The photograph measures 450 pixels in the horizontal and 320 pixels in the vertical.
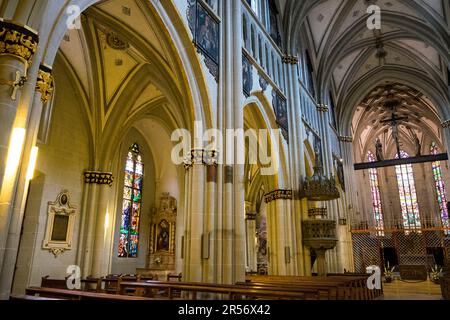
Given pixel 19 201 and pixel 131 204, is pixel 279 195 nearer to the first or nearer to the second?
pixel 131 204

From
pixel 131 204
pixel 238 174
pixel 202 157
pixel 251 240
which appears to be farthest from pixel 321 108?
pixel 202 157

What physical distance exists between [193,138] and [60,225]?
6442 millimetres

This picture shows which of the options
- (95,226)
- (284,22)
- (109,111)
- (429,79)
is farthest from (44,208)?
(429,79)

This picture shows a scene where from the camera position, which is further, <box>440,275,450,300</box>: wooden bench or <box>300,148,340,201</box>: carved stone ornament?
<box>300,148,340,201</box>: carved stone ornament

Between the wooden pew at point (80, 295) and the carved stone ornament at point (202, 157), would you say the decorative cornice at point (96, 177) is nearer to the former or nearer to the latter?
the carved stone ornament at point (202, 157)

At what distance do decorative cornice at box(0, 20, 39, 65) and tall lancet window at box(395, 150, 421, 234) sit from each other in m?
35.5

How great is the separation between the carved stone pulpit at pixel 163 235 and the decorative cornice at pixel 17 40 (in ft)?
47.4

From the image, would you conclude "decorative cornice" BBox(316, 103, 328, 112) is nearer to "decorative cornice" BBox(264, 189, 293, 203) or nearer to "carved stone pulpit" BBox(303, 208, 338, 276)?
"decorative cornice" BBox(264, 189, 293, 203)

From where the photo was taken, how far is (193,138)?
9.28m

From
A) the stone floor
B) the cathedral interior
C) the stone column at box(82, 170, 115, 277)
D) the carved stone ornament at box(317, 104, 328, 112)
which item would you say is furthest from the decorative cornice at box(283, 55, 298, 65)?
the stone floor

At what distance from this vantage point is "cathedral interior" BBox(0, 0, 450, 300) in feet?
18.4

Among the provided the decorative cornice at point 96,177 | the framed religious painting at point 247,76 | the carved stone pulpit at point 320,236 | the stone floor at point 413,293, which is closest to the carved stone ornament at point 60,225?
the decorative cornice at point 96,177
